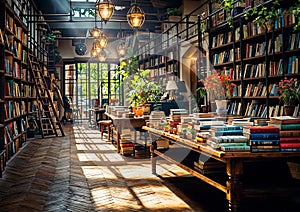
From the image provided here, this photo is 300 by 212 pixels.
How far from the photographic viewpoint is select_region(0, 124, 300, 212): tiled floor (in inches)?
152

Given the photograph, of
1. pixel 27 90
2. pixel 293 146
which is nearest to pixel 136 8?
pixel 293 146

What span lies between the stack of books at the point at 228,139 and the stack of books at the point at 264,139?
2.2 inches

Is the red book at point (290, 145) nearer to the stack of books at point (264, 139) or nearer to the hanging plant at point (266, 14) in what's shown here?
the stack of books at point (264, 139)

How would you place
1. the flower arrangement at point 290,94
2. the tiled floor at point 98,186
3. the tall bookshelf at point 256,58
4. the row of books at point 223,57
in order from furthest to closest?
the row of books at point 223,57, the tall bookshelf at point 256,58, the flower arrangement at point 290,94, the tiled floor at point 98,186

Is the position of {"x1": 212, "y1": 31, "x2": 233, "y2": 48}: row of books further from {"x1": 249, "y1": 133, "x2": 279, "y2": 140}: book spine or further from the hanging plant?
{"x1": 249, "y1": 133, "x2": 279, "y2": 140}: book spine

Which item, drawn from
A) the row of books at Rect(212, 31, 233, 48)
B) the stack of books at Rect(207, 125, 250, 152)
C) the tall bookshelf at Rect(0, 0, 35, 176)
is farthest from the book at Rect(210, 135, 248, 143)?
the row of books at Rect(212, 31, 233, 48)

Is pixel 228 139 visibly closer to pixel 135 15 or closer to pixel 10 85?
pixel 135 15

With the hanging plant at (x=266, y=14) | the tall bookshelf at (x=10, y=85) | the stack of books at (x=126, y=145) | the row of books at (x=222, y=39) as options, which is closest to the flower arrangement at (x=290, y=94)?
the hanging plant at (x=266, y=14)

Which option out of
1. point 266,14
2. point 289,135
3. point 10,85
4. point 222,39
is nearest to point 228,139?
point 289,135

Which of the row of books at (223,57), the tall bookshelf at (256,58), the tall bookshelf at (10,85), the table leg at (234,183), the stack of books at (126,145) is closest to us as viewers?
the table leg at (234,183)

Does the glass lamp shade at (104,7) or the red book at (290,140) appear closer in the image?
the red book at (290,140)

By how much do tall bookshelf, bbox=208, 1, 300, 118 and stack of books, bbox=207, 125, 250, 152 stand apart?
10.4 ft

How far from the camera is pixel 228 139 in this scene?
10.2 feet

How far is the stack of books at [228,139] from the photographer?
307 centimetres
